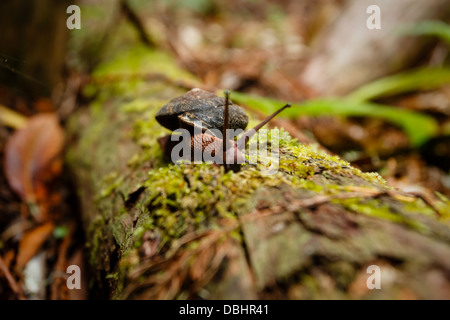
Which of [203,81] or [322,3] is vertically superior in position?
[322,3]

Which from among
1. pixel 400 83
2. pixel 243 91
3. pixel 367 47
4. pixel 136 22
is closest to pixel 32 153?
pixel 136 22

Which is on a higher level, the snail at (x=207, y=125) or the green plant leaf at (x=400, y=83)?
the green plant leaf at (x=400, y=83)

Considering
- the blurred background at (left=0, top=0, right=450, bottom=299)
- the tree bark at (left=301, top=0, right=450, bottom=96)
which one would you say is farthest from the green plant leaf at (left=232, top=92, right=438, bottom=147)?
the tree bark at (left=301, top=0, right=450, bottom=96)

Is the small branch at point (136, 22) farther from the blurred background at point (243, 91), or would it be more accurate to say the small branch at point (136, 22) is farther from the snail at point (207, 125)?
the snail at point (207, 125)

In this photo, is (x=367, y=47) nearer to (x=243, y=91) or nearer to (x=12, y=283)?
(x=243, y=91)

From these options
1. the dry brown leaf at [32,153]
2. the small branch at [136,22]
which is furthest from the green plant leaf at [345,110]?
the dry brown leaf at [32,153]

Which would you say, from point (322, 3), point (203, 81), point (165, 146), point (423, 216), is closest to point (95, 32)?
point (203, 81)

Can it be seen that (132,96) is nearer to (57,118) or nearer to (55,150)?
(55,150)
